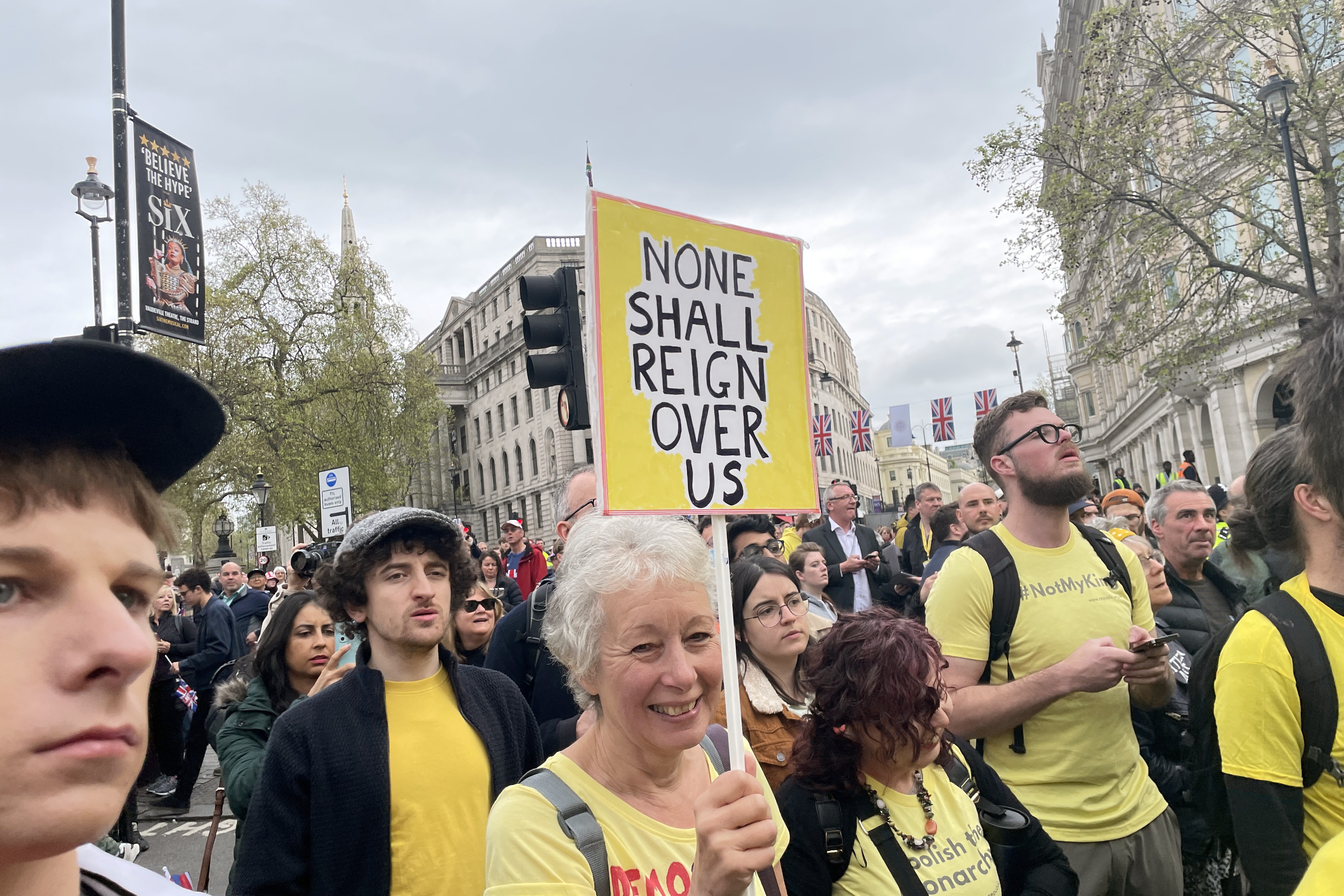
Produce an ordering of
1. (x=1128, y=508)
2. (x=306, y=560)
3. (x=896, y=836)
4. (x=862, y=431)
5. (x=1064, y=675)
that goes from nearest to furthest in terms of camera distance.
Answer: (x=896, y=836)
(x=1064, y=675)
(x=306, y=560)
(x=1128, y=508)
(x=862, y=431)

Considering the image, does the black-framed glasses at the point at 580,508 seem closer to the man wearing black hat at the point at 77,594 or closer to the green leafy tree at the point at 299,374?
the man wearing black hat at the point at 77,594

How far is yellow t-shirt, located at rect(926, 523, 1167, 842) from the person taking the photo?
300 cm

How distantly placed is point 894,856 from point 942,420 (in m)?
24.3

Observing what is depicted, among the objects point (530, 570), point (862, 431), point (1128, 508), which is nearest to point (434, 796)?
point (530, 570)

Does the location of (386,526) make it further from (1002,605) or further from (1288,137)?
(1288,137)

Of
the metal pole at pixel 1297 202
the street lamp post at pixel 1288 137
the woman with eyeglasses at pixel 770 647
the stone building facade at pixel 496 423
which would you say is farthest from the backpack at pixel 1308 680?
the stone building facade at pixel 496 423

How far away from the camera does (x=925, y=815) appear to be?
247cm

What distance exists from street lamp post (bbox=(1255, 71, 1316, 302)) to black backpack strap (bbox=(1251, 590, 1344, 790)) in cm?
1528

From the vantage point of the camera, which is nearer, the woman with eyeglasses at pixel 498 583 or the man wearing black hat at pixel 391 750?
the man wearing black hat at pixel 391 750

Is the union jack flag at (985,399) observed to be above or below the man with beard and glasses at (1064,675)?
above

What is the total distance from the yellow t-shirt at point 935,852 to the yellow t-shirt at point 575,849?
0.50 m

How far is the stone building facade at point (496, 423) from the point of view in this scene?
177 feet

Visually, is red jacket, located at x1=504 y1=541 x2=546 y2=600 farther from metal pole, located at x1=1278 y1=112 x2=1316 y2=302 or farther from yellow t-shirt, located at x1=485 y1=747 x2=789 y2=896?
metal pole, located at x1=1278 y1=112 x2=1316 y2=302

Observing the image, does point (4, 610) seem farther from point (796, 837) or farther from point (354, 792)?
point (796, 837)
